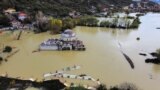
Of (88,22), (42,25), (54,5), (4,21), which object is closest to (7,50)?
(42,25)

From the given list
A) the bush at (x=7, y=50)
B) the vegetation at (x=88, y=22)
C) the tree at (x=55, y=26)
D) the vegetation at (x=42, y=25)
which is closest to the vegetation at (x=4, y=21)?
the vegetation at (x=42, y=25)

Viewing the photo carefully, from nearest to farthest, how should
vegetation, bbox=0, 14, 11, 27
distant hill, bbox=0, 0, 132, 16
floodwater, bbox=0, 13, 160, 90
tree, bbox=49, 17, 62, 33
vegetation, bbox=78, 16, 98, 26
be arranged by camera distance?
floodwater, bbox=0, 13, 160, 90 → tree, bbox=49, 17, 62, 33 → vegetation, bbox=0, 14, 11, 27 → vegetation, bbox=78, 16, 98, 26 → distant hill, bbox=0, 0, 132, 16

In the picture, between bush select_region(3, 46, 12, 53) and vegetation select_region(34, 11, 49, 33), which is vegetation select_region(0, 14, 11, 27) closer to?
vegetation select_region(34, 11, 49, 33)

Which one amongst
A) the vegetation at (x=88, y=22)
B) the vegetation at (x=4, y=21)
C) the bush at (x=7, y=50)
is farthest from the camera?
the vegetation at (x=88, y=22)

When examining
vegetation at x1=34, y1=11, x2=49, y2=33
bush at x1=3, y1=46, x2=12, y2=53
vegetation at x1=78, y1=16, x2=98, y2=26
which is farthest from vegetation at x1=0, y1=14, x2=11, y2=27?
bush at x1=3, y1=46, x2=12, y2=53

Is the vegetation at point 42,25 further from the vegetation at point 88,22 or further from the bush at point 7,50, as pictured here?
the bush at point 7,50

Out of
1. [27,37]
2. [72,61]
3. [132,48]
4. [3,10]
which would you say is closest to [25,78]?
[72,61]

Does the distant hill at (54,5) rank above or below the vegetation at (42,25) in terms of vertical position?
above

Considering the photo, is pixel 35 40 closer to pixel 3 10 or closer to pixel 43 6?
pixel 3 10
